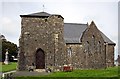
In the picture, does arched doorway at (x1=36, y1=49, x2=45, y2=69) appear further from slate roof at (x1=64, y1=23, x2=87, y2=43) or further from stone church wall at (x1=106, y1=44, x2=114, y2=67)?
stone church wall at (x1=106, y1=44, x2=114, y2=67)

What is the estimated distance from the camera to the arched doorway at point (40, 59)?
43688mm

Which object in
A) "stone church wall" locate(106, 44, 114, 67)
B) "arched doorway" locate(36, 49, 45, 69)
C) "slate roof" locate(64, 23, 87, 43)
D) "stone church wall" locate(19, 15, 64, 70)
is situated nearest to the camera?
"stone church wall" locate(19, 15, 64, 70)

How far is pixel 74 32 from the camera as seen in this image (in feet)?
174

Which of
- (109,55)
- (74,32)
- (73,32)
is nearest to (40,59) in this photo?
(73,32)

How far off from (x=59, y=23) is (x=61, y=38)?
7.15ft

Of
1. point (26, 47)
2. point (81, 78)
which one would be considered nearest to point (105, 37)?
point (26, 47)

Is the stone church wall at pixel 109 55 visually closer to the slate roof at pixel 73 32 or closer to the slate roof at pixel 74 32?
the slate roof at pixel 74 32

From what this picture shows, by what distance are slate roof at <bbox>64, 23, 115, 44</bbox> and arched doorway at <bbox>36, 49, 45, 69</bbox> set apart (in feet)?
22.7

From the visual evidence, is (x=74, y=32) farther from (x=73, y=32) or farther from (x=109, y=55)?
(x=109, y=55)

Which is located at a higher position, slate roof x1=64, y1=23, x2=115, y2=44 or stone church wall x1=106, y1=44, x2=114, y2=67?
slate roof x1=64, y1=23, x2=115, y2=44

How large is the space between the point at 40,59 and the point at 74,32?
11.0 metres

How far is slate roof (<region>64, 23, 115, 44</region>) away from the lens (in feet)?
166

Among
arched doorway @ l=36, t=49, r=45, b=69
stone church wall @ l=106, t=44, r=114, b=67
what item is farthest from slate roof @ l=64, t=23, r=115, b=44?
arched doorway @ l=36, t=49, r=45, b=69

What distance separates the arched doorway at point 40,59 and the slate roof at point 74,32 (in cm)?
691
